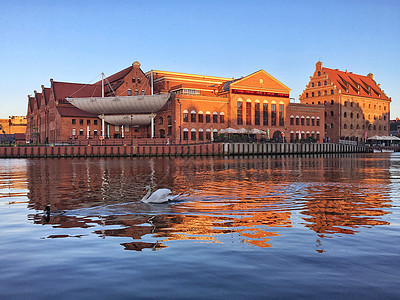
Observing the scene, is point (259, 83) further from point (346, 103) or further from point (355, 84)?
point (355, 84)

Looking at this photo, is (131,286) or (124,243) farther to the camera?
(124,243)

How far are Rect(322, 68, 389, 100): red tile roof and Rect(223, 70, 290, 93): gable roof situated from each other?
27.2m

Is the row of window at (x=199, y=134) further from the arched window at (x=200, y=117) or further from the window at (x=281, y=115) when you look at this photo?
the window at (x=281, y=115)

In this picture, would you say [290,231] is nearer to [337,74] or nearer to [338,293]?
[338,293]

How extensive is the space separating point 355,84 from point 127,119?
241 ft

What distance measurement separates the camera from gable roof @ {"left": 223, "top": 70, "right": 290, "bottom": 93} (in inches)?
3531

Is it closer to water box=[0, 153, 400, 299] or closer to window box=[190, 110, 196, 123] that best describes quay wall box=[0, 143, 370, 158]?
window box=[190, 110, 196, 123]

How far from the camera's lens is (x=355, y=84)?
121 meters

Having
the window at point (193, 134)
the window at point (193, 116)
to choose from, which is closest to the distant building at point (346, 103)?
the window at point (193, 116)

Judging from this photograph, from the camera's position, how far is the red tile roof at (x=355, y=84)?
114375mm

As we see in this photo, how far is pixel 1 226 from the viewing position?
12.8 meters

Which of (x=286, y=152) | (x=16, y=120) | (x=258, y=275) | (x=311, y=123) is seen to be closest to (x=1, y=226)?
(x=258, y=275)

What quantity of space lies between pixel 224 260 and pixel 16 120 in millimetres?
193374

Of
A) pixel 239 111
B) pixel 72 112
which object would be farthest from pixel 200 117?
pixel 72 112
